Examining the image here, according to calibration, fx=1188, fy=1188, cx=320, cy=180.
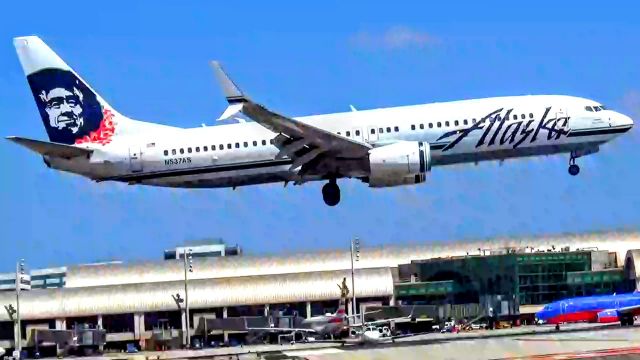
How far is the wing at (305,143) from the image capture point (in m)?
62.5

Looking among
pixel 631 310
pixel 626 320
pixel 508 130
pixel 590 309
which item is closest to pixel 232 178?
pixel 508 130

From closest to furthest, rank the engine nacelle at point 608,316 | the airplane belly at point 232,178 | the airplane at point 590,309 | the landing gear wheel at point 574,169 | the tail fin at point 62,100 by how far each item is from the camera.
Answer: the airplane belly at point 232,178 < the landing gear wheel at point 574,169 < the tail fin at point 62,100 < the engine nacelle at point 608,316 < the airplane at point 590,309

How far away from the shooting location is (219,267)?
5359 inches

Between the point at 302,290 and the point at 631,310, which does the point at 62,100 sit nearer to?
the point at 631,310

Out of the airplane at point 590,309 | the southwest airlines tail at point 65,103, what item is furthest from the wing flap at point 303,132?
the airplane at point 590,309

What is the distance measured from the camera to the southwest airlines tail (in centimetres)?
7112

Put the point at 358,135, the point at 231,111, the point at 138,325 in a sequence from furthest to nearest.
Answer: the point at 138,325, the point at 358,135, the point at 231,111

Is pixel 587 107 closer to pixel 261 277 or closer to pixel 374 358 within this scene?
pixel 374 358

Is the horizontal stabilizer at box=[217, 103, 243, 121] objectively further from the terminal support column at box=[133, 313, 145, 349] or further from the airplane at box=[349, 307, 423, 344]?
the terminal support column at box=[133, 313, 145, 349]

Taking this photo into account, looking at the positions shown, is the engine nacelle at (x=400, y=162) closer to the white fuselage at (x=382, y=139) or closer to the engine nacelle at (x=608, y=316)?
the white fuselage at (x=382, y=139)

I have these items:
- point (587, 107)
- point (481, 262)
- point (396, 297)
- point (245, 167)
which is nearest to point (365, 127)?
point (245, 167)

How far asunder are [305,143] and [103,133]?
13.6 meters

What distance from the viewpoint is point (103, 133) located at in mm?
71062

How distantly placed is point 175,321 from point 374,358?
73.6 metres
